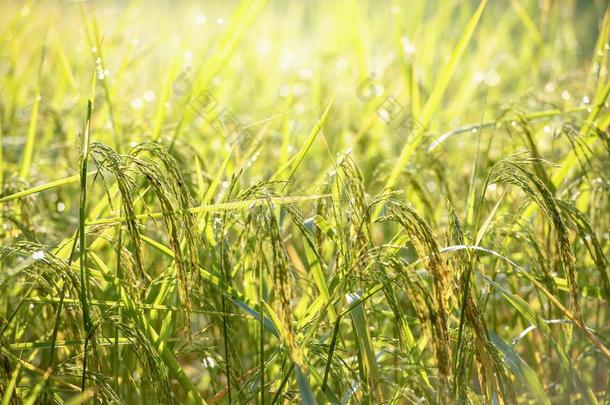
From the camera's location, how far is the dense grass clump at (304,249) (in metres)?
1.24

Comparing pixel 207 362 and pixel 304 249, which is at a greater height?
pixel 304 249

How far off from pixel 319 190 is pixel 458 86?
2405 mm

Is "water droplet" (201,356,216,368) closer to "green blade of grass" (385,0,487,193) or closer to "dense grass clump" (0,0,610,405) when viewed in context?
"dense grass clump" (0,0,610,405)

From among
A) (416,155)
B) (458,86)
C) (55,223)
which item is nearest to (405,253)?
(416,155)

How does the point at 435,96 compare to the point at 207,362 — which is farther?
the point at 435,96

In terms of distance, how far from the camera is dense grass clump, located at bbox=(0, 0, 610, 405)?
48.7 inches

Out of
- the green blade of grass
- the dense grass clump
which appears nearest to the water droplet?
the dense grass clump

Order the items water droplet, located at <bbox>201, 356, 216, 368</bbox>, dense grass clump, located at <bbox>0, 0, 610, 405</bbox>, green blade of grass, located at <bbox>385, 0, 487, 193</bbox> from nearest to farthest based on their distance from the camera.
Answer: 1. dense grass clump, located at <bbox>0, 0, 610, 405</bbox>
2. water droplet, located at <bbox>201, 356, 216, 368</bbox>
3. green blade of grass, located at <bbox>385, 0, 487, 193</bbox>

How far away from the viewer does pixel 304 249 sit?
67.7 inches

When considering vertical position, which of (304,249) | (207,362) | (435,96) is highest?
(435,96)

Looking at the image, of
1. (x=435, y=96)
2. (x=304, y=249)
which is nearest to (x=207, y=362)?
(x=304, y=249)

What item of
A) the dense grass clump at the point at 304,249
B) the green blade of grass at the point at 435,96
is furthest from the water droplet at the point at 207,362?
the green blade of grass at the point at 435,96

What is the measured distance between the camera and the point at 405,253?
2.08 metres

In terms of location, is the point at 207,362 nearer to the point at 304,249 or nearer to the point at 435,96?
the point at 304,249
